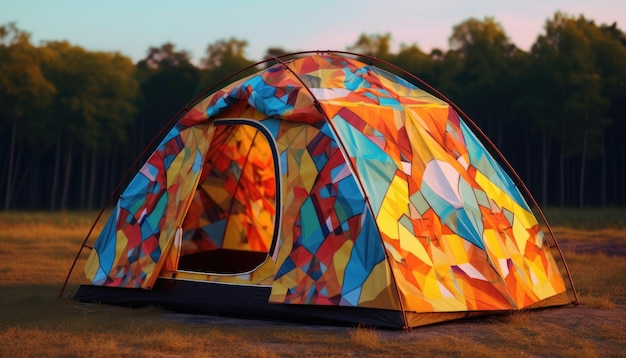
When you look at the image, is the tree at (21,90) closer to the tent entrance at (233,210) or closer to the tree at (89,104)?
the tree at (89,104)

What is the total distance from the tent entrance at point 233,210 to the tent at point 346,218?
1.58m

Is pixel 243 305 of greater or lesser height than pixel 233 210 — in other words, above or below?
below

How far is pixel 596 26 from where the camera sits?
1334 inches

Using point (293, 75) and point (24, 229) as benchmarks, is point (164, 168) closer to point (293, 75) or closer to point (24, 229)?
point (293, 75)

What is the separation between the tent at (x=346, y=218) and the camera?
26.7 feet

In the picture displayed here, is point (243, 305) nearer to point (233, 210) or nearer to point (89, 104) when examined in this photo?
point (233, 210)

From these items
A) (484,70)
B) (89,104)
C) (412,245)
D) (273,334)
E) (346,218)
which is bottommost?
(273,334)

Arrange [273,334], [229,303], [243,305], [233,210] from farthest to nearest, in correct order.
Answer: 1. [233,210]
2. [229,303]
3. [243,305]
4. [273,334]

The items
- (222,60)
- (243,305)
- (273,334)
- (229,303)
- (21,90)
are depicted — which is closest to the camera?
(273,334)

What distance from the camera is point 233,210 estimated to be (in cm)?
1284

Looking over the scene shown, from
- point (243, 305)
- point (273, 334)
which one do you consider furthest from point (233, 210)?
point (273, 334)

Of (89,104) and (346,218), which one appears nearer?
(346,218)

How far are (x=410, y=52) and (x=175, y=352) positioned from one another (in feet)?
113

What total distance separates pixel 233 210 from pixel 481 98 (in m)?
25.5
